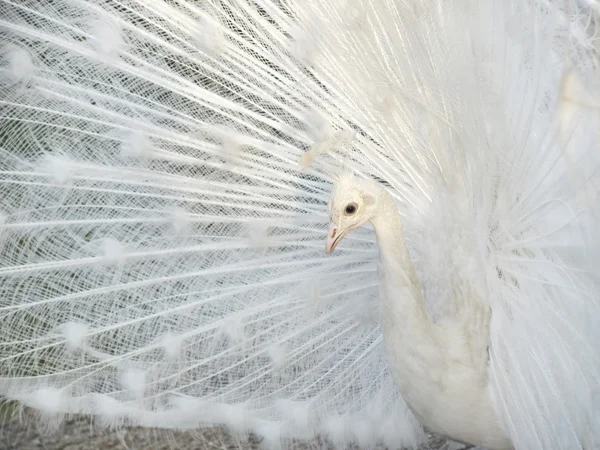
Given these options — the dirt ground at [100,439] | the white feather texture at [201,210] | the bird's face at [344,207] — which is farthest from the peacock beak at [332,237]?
the dirt ground at [100,439]

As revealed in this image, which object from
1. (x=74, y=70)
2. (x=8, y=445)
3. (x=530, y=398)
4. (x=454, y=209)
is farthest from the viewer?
(x=8, y=445)

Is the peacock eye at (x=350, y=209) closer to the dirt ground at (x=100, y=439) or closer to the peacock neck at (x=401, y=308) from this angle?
the peacock neck at (x=401, y=308)

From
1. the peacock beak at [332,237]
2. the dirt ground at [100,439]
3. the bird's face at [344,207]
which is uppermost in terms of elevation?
the bird's face at [344,207]

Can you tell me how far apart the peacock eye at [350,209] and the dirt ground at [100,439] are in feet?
3.98

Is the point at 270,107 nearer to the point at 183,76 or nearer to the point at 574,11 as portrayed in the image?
the point at 183,76

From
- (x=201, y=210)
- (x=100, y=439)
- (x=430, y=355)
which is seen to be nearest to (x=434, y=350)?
(x=430, y=355)

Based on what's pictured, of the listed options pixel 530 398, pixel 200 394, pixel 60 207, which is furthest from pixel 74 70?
pixel 530 398

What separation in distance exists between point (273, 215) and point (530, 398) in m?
0.89

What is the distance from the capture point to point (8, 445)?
9.97ft

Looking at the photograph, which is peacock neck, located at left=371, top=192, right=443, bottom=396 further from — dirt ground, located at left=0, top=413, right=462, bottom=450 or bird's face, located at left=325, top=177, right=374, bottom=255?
dirt ground, located at left=0, top=413, right=462, bottom=450

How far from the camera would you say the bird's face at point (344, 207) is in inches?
77.9

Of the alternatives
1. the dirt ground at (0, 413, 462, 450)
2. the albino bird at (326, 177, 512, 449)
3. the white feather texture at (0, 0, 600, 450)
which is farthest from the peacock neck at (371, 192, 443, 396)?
the dirt ground at (0, 413, 462, 450)

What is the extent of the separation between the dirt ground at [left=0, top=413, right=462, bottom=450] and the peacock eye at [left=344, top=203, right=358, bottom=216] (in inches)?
47.8

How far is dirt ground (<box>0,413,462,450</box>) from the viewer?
9.92 feet
